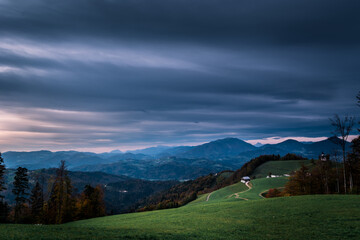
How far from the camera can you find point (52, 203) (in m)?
57.8

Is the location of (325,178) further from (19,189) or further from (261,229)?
(19,189)

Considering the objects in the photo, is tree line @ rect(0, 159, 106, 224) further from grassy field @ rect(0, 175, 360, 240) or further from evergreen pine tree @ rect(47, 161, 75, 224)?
grassy field @ rect(0, 175, 360, 240)

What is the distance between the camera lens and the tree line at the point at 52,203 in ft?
170

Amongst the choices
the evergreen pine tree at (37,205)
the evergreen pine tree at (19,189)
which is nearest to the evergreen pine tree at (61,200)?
the evergreen pine tree at (37,205)

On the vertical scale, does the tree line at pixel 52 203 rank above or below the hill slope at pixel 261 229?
below

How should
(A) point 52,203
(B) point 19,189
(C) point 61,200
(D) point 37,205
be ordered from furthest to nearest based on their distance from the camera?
(D) point 37,205 → (A) point 52,203 → (B) point 19,189 → (C) point 61,200

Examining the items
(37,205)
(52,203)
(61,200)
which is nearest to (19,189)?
(52,203)

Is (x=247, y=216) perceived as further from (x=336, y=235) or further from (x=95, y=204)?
Answer: (x=95, y=204)

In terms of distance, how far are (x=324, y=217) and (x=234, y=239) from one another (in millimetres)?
13401

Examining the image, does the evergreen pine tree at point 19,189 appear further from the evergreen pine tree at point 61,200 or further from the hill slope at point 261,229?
the hill slope at point 261,229

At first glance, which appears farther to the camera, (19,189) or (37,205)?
(37,205)

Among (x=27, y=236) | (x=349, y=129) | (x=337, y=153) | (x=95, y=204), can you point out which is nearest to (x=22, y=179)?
(x=95, y=204)

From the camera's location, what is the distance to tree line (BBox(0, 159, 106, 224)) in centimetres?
5191

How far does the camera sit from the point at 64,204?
187ft
